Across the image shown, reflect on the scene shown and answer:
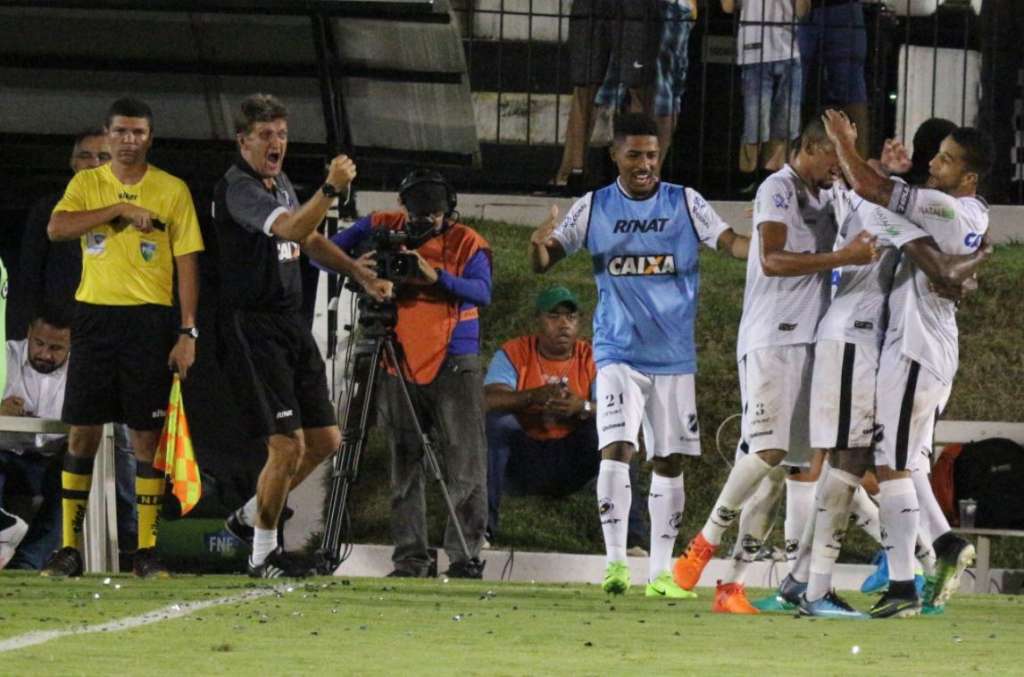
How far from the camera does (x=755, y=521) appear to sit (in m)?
10.2

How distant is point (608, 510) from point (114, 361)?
2.51 meters

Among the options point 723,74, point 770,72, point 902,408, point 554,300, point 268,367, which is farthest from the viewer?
point 723,74

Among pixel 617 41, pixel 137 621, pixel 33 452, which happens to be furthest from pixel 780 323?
pixel 617 41

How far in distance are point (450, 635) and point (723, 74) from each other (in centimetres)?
1111

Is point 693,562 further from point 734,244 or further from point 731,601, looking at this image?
point 734,244

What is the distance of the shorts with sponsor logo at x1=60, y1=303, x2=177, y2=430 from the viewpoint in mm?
10836

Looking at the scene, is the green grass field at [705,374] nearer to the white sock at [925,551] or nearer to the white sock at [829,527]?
the white sock at [925,551]

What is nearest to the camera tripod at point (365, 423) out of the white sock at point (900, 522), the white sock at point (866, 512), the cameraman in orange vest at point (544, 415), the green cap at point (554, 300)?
the cameraman in orange vest at point (544, 415)

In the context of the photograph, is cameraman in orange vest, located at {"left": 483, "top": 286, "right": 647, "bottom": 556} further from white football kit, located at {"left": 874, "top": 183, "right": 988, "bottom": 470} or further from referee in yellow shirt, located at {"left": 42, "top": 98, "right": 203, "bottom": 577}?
white football kit, located at {"left": 874, "top": 183, "right": 988, "bottom": 470}

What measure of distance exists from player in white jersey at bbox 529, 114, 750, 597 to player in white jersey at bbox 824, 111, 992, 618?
4.81ft

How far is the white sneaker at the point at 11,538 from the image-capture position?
12203 millimetres

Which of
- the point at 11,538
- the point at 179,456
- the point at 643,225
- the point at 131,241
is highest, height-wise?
the point at 643,225

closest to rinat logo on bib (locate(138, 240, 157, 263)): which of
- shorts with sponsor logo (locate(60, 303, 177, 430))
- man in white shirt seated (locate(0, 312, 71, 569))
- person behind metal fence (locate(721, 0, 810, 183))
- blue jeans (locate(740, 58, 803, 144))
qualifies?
shorts with sponsor logo (locate(60, 303, 177, 430))

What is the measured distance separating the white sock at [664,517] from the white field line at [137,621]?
1.90 metres
